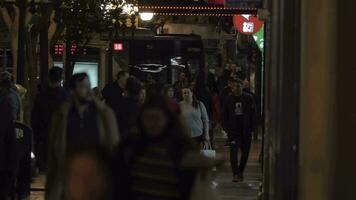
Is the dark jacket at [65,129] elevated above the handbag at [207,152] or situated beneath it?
elevated above

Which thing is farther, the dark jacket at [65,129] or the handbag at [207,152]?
the handbag at [207,152]

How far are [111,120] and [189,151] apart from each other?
7.29ft

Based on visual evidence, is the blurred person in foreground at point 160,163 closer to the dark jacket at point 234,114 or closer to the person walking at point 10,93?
the person walking at point 10,93

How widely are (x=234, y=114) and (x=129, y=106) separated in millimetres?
6027

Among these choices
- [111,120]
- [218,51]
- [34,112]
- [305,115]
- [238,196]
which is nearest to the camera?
[111,120]

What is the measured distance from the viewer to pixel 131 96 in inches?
443

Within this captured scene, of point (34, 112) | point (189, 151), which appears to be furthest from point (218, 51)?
point (189, 151)

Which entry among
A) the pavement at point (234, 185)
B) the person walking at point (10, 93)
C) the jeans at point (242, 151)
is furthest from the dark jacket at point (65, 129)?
the jeans at point (242, 151)

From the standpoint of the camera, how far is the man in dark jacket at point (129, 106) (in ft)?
35.7

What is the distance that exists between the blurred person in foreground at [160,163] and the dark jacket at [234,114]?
1080cm

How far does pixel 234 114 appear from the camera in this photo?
16891mm

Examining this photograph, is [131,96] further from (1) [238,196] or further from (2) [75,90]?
(1) [238,196]

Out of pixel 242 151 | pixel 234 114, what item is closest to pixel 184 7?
pixel 234 114

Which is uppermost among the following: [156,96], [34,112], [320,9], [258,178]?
[320,9]
